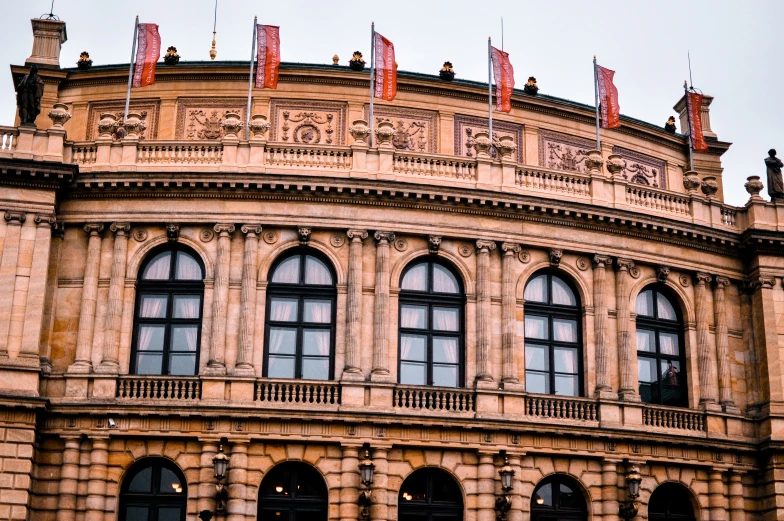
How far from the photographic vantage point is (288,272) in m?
35.6

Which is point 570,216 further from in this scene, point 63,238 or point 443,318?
point 63,238

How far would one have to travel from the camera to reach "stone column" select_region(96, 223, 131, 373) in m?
33.9

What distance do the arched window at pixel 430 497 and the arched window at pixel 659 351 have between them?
7.50 metres

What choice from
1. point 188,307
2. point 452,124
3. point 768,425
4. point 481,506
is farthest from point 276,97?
point 768,425

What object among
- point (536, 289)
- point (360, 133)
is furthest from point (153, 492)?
point (536, 289)

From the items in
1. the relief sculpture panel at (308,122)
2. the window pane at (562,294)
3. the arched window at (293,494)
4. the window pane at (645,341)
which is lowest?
the arched window at (293,494)

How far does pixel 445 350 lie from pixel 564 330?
412 cm

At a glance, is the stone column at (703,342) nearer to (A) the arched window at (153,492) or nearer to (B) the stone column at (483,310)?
(B) the stone column at (483,310)

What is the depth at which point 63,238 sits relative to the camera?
35.3 meters

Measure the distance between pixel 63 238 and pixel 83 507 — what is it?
327 inches

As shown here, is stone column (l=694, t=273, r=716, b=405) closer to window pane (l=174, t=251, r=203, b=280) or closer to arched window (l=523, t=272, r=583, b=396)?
arched window (l=523, t=272, r=583, b=396)

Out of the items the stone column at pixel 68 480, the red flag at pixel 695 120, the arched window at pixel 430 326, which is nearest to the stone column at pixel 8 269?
the stone column at pixel 68 480

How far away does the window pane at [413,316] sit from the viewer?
35.5 metres

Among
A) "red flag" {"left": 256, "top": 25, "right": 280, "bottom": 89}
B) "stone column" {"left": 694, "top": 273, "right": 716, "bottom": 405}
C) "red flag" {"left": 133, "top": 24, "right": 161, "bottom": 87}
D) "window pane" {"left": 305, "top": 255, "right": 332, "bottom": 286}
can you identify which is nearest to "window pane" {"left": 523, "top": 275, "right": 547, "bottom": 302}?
"stone column" {"left": 694, "top": 273, "right": 716, "bottom": 405}
